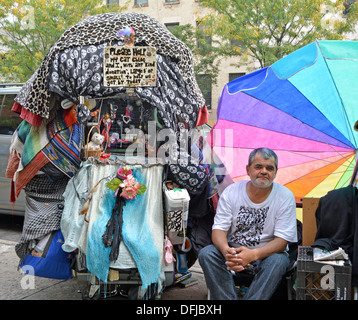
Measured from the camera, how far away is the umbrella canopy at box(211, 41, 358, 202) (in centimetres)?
378

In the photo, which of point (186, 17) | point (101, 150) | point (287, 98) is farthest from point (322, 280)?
point (186, 17)

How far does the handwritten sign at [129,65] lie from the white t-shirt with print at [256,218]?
1.17 meters

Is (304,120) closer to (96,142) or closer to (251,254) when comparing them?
(251,254)

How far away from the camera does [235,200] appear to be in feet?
11.3

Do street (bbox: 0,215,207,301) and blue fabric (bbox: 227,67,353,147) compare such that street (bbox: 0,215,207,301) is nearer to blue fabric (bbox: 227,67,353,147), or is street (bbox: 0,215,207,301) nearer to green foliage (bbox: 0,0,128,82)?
blue fabric (bbox: 227,67,353,147)

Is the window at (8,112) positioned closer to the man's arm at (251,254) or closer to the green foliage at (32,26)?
the man's arm at (251,254)

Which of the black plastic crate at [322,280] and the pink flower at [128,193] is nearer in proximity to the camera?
the black plastic crate at [322,280]

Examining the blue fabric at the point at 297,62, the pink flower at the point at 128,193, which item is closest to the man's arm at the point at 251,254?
the pink flower at the point at 128,193

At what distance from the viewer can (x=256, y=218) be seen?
3391 mm

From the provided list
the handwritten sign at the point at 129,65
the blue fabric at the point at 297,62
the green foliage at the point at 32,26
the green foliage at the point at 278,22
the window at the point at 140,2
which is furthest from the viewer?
the window at the point at 140,2

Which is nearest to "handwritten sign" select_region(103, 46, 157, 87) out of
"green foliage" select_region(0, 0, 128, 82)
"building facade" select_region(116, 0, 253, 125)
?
"green foliage" select_region(0, 0, 128, 82)

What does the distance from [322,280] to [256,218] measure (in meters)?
0.73

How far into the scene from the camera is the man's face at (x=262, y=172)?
11.0 feet
